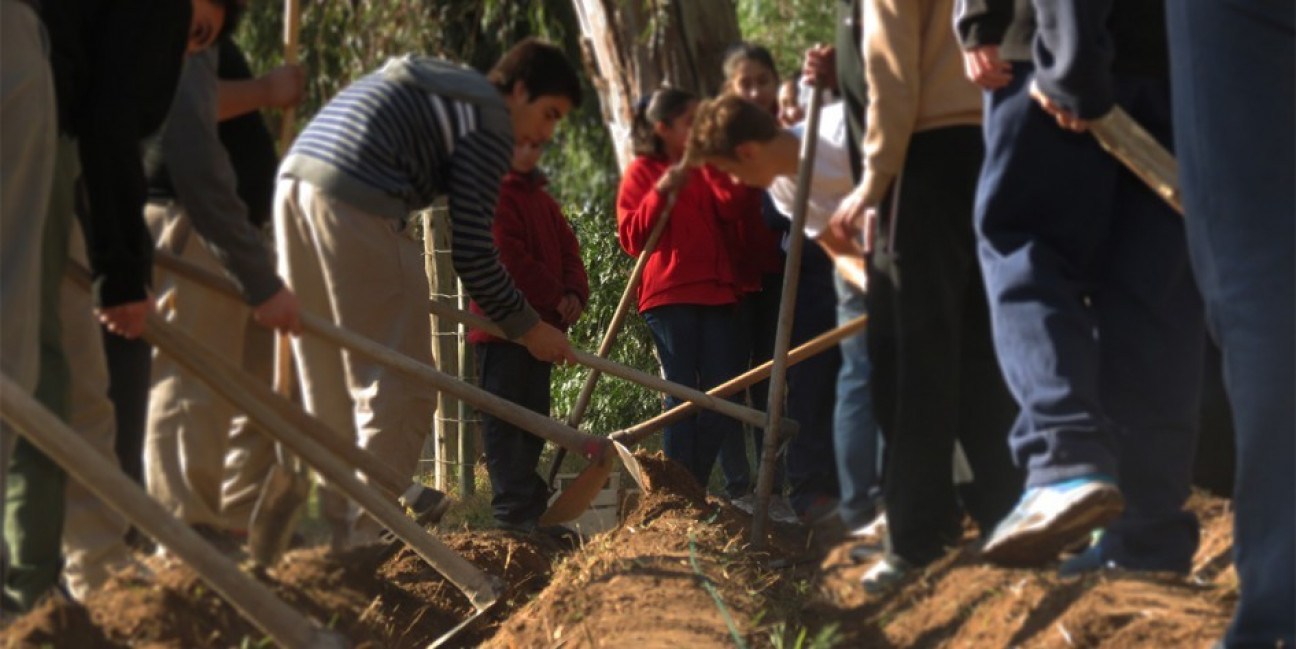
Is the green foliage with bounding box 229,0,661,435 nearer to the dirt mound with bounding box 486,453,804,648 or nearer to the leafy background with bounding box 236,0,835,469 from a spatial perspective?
the leafy background with bounding box 236,0,835,469

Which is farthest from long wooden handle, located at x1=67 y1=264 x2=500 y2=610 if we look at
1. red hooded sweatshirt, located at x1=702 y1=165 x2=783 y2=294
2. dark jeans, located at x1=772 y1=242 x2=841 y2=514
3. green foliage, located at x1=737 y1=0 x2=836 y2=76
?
green foliage, located at x1=737 y1=0 x2=836 y2=76

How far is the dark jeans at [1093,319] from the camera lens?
3.64 metres

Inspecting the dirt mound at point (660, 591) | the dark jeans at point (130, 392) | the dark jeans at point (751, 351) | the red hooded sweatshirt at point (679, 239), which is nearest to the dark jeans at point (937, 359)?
the dirt mound at point (660, 591)

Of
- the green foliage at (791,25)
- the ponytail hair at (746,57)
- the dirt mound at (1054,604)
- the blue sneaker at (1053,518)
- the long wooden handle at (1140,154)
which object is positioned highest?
the long wooden handle at (1140,154)

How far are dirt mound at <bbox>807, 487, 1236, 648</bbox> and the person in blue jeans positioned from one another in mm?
47

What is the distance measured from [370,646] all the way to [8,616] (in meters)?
0.92

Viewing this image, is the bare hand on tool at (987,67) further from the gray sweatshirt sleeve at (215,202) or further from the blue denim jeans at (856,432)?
the gray sweatshirt sleeve at (215,202)

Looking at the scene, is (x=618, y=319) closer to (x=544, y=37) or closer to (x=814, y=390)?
(x=814, y=390)

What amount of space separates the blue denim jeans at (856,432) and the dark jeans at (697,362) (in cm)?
411

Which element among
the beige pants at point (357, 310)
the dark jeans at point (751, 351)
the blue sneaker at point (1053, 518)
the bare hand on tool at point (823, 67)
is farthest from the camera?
the dark jeans at point (751, 351)

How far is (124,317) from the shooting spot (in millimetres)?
4438

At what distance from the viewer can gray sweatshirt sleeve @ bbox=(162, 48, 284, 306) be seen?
454 cm

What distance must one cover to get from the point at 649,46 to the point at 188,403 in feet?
25.2

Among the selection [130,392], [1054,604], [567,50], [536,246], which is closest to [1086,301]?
[1054,604]
